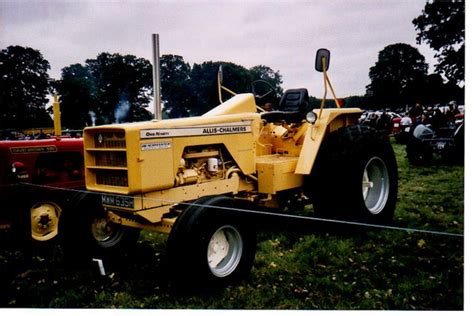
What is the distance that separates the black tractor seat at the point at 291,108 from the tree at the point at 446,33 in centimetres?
135

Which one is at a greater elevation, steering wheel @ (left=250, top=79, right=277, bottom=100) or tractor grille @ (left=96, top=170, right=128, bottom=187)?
steering wheel @ (left=250, top=79, right=277, bottom=100)

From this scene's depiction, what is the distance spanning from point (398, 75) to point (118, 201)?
2.65 metres

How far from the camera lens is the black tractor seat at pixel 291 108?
15.0 feet

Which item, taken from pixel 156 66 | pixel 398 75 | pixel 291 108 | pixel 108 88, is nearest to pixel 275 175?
pixel 291 108

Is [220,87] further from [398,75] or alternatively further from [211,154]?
[398,75]

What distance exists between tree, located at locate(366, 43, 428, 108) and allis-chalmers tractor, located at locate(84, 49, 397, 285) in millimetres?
398

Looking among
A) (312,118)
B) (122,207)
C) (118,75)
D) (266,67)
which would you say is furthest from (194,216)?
(118,75)

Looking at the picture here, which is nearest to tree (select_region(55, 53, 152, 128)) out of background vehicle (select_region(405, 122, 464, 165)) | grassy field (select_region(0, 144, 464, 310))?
grassy field (select_region(0, 144, 464, 310))

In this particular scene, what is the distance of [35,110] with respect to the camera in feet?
15.0

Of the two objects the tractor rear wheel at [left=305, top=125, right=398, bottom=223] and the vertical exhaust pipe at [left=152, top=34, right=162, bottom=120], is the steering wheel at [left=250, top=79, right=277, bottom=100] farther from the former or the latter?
the vertical exhaust pipe at [left=152, top=34, right=162, bottom=120]

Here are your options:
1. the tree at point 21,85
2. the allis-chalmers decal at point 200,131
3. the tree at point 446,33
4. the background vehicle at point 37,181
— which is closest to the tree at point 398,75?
the tree at point 446,33

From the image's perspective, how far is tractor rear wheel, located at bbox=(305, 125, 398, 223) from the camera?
417 centimetres

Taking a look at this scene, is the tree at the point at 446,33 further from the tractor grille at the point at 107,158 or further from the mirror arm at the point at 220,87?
the tractor grille at the point at 107,158

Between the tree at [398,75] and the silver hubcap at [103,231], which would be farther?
the silver hubcap at [103,231]
